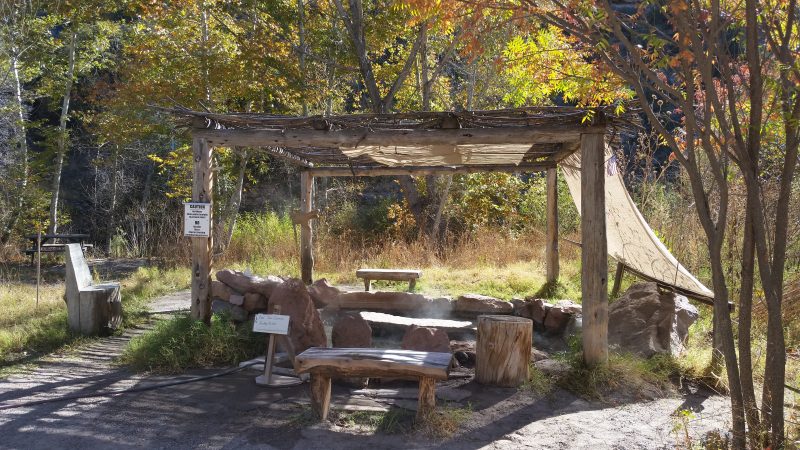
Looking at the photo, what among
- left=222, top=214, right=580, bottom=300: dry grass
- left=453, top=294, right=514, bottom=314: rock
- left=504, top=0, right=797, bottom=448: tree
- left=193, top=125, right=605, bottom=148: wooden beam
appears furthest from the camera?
left=222, top=214, right=580, bottom=300: dry grass

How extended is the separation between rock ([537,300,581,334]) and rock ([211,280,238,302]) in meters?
3.70

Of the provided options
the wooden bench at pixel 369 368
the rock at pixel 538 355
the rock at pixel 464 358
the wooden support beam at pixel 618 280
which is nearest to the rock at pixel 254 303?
the rock at pixel 464 358

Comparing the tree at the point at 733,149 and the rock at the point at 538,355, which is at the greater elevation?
the tree at the point at 733,149

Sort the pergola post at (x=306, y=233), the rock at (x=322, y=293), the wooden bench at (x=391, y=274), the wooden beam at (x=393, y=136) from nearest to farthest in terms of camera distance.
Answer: the wooden beam at (x=393, y=136)
the rock at (x=322, y=293)
the wooden bench at (x=391, y=274)
the pergola post at (x=306, y=233)

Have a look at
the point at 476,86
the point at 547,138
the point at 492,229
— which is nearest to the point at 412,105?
the point at 476,86

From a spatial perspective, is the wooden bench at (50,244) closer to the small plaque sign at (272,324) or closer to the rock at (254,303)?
the rock at (254,303)

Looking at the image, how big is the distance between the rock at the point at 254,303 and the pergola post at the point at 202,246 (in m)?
0.80

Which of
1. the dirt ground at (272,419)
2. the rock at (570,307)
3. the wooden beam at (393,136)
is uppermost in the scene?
the wooden beam at (393,136)

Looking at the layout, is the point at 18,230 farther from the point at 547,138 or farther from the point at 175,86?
the point at 547,138

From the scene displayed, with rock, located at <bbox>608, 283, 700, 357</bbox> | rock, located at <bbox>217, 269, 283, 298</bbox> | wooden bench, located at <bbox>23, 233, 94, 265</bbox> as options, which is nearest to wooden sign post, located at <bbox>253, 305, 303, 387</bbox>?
rock, located at <bbox>217, 269, 283, 298</bbox>

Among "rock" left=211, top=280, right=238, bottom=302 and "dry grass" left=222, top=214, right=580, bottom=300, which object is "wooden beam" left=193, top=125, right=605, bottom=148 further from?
"dry grass" left=222, top=214, right=580, bottom=300

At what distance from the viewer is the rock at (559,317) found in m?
7.63

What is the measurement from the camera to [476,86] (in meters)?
15.9

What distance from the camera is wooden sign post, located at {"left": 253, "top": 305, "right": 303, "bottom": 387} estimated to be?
554cm
